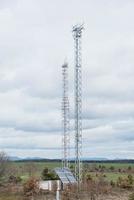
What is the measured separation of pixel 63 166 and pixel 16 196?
8.20m

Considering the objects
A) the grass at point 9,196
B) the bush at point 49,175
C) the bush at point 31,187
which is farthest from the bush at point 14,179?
the bush at point 31,187

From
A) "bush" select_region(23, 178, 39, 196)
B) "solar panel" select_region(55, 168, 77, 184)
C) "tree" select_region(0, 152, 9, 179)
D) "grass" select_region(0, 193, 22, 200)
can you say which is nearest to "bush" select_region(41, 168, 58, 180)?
"solar panel" select_region(55, 168, 77, 184)

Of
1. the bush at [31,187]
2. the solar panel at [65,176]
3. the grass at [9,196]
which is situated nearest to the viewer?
the grass at [9,196]

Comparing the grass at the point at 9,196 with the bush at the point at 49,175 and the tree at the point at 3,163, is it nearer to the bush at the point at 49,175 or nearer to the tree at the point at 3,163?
the bush at the point at 49,175

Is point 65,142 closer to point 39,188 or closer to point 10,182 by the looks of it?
point 39,188

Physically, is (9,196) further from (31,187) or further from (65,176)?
(65,176)

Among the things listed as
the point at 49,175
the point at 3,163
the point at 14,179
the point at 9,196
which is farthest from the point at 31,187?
the point at 14,179

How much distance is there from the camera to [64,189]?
161ft

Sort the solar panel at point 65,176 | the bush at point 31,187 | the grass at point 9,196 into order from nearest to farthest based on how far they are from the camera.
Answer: the grass at point 9,196, the bush at point 31,187, the solar panel at point 65,176

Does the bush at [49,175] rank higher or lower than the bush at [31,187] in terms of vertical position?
higher

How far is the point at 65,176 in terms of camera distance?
2061 inches

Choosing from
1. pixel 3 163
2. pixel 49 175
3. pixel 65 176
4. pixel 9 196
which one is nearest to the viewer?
pixel 9 196

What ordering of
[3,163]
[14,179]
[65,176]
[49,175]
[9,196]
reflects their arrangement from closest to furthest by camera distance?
[9,196] < [65,176] < [49,175] < [3,163] < [14,179]

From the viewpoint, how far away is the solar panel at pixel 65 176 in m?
51.0
